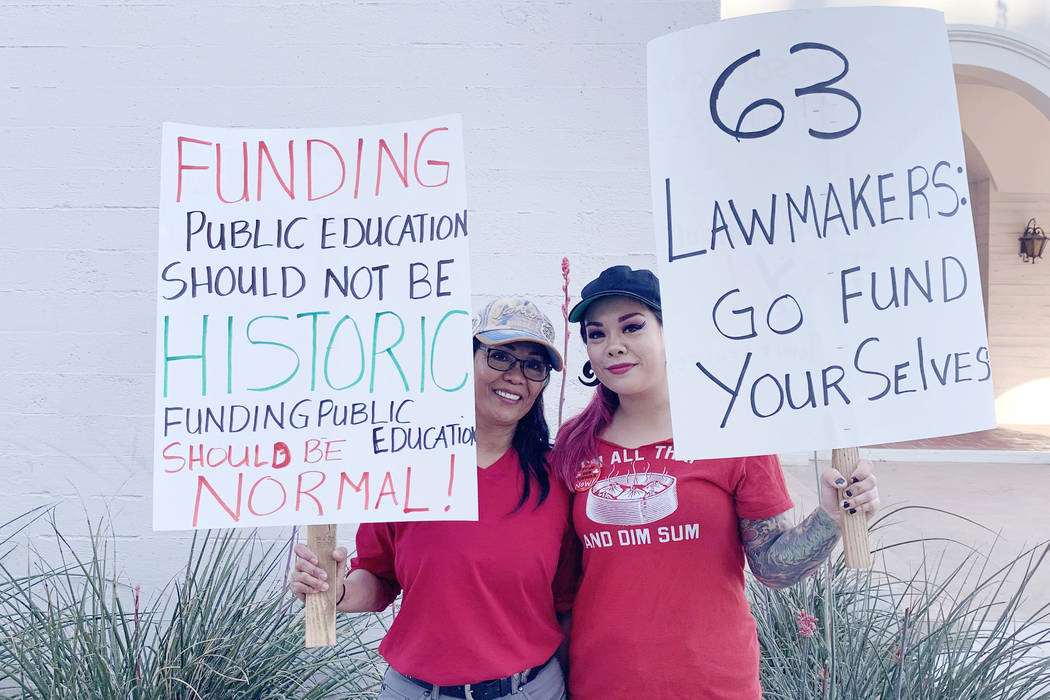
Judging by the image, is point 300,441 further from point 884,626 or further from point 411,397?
point 884,626

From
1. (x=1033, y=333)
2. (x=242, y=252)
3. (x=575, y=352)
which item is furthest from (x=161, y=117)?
(x=1033, y=333)

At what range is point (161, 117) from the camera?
3770mm

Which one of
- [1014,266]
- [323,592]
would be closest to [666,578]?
[323,592]

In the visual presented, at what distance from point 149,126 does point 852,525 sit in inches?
A: 143

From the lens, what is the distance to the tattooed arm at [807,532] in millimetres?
1532

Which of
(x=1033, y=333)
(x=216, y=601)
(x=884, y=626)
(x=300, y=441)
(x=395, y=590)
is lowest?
(x=884, y=626)

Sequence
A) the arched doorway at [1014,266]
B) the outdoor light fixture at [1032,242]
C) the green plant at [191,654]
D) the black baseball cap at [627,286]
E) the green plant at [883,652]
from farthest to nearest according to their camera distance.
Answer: the outdoor light fixture at [1032,242] → the arched doorway at [1014,266] → the green plant at [883,652] → the green plant at [191,654] → the black baseball cap at [627,286]

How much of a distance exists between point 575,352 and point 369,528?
1929 millimetres

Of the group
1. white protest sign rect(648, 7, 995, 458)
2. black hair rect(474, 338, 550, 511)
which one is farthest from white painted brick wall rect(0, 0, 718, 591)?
white protest sign rect(648, 7, 995, 458)

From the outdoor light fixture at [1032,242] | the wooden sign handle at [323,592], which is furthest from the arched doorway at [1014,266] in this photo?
the wooden sign handle at [323,592]

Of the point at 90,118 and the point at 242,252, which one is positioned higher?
the point at 90,118

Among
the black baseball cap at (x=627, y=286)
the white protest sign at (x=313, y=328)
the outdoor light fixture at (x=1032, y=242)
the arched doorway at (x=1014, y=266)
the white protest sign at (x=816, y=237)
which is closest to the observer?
the white protest sign at (x=816, y=237)

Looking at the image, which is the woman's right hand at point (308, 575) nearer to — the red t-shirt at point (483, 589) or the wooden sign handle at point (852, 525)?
the red t-shirt at point (483, 589)

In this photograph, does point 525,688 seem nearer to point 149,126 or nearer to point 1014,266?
point 149,126
